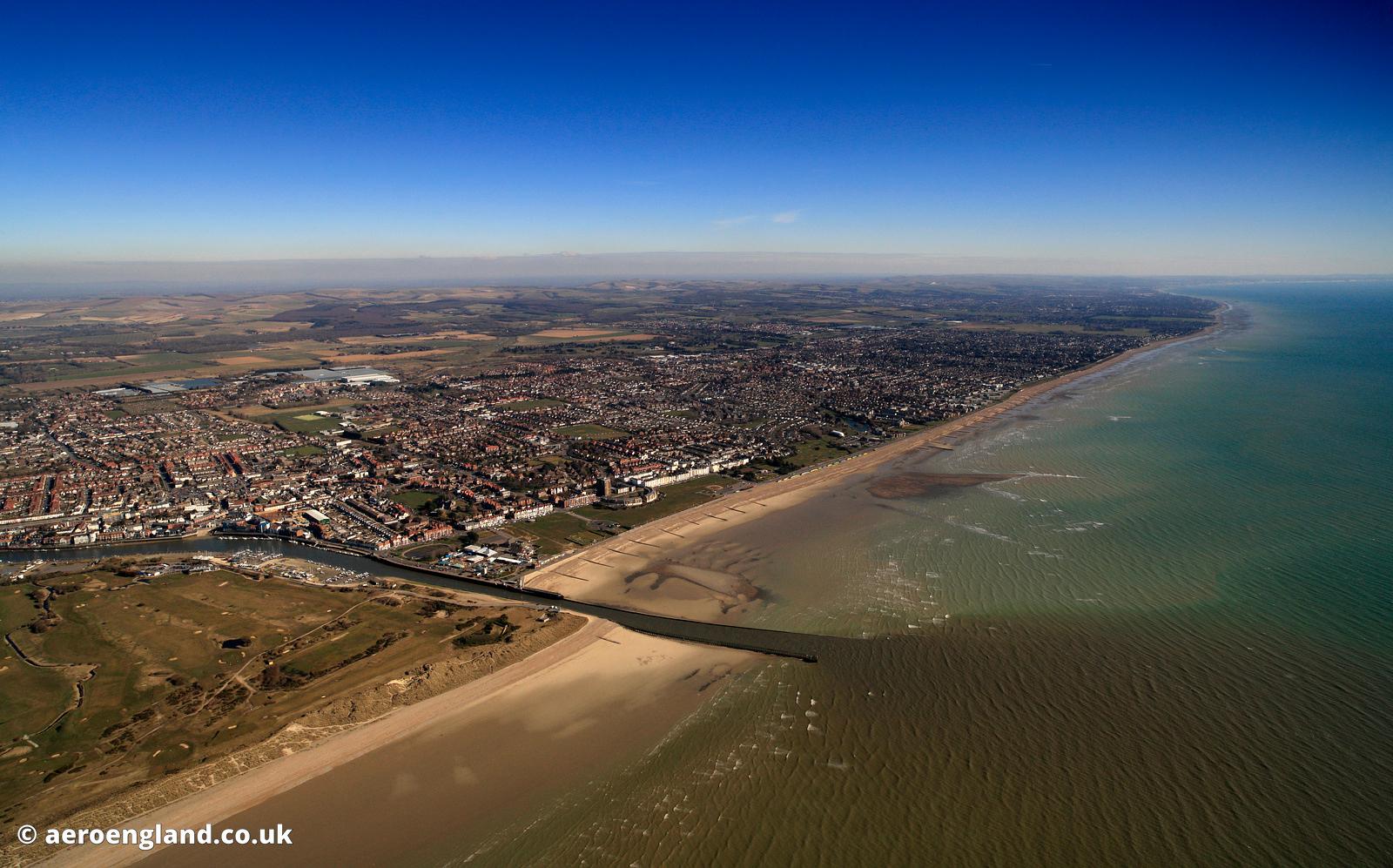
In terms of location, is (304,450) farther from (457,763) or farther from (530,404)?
(457,763)

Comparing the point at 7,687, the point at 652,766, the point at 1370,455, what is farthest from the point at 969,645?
the point at 1370,455

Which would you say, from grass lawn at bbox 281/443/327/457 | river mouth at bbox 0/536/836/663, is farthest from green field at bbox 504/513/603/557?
grass lawn at bbox 281/443/327/457

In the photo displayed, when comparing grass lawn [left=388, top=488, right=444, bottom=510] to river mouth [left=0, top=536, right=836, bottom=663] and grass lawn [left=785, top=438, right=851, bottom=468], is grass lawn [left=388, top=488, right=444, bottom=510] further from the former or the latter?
grass lawn [left=785, top=438, right=851, bottom=468]

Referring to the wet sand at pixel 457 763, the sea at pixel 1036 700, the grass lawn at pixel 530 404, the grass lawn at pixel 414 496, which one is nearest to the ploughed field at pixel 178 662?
the wet sand at pixel 457 763

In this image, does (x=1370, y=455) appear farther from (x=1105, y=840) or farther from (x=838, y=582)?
(x=1105, y=840)

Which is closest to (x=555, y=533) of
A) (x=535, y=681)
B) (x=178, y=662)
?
(x=535, y=681)
